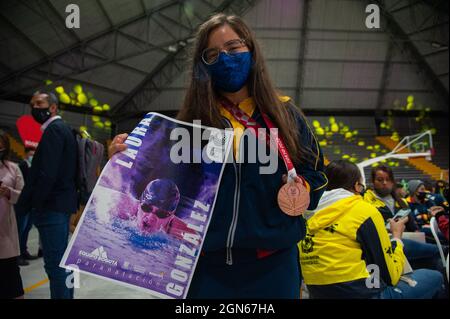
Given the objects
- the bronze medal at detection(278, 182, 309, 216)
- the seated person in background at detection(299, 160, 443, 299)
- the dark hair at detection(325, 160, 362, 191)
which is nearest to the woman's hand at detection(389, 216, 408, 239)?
the seated person in background at detection(299, 160, 443, 299)

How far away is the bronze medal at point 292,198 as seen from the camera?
0.96m

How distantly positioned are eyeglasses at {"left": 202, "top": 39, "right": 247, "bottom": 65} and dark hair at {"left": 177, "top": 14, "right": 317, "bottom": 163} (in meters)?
0.02

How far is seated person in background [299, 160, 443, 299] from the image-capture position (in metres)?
1.66

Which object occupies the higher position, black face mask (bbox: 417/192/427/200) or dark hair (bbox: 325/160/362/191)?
dark hair (bbox: 325/160/362/191)

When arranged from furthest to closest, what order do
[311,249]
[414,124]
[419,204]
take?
1. [414,124]
2. [419,204]
3. [311,249]

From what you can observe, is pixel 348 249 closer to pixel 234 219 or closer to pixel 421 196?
pixel 234 219

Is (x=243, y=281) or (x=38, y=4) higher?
(x=38, y=4)

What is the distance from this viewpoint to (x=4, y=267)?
1634 millimetres

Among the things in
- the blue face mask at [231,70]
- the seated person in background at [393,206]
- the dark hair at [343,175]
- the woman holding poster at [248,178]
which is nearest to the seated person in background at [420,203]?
the seated person in background at [393,206]

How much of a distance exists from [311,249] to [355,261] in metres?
0.22

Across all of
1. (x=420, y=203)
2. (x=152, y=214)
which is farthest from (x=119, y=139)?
(x=420, y=203)

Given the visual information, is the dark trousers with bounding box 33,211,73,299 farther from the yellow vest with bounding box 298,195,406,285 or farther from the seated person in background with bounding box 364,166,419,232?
the seated person in background with bounding box 364,166,419,232
